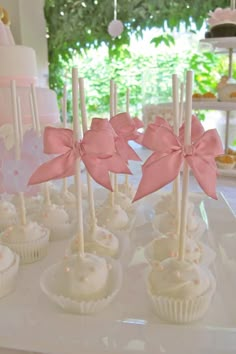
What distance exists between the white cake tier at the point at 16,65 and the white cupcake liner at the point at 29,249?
0.66 metres

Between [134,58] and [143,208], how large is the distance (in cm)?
206

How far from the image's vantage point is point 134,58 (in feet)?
9.61

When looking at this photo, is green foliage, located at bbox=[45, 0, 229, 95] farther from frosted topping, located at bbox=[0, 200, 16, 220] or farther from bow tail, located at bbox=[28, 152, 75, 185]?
bow tail, located at bbox=[28, 152, 75, 185]

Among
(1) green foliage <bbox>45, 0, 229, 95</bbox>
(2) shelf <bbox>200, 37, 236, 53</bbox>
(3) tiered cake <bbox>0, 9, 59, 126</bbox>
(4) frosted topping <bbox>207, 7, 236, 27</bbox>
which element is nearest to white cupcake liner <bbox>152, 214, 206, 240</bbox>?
(3) tiered cake <bbox>0, 9, 59, 126</bbox>

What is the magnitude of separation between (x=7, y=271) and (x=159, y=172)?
0.30 meters

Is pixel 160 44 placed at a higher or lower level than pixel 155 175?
higher

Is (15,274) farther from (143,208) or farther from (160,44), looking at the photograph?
(160,44)

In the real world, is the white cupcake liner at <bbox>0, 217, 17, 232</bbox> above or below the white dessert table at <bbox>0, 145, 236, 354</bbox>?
above

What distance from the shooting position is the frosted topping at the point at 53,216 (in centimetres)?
90

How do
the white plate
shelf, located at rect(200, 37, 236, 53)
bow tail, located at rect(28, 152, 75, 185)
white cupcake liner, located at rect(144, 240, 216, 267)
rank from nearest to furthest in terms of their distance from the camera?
the white plate
bow tail, located at rect(28, 152, 75, 185)
white cupcake liner, located at rect(144, 240, 216, 267)
shelf, located at rect(200, 37, 236, 53)

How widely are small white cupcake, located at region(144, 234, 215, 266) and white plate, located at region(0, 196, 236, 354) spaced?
0.14 ft

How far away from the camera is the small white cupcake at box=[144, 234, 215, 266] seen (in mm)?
729

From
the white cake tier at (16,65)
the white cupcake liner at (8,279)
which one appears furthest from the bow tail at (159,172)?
the white cake tier at (16,65)

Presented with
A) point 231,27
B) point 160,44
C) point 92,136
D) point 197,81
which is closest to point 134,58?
point 160,44
